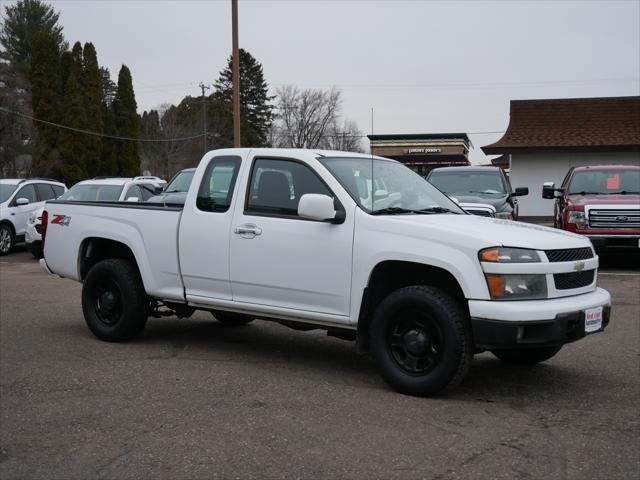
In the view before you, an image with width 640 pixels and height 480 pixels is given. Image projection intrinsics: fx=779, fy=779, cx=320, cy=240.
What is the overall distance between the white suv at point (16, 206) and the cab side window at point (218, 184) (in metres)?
13.0

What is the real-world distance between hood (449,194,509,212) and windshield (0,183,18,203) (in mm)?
11506

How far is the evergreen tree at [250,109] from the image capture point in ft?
250

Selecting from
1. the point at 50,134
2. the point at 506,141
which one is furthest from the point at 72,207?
the point at 50,134

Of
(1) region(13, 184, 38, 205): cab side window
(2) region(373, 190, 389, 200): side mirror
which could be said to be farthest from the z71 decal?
(1) region(13, 184, 38, 205): cab side window

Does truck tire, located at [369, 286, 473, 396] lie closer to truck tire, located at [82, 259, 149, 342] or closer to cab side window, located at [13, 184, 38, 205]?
truck tire, located at [82, 259, 149, 342]

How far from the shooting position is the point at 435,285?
242 inches

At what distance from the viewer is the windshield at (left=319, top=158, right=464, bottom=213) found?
252 inches

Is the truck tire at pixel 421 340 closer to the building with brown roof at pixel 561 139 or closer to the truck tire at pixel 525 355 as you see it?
the truck tire at pixel 525 355

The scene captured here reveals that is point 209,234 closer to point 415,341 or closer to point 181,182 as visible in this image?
point 415,341

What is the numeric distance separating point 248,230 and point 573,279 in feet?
8.81

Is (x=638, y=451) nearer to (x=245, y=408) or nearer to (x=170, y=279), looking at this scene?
(x=245, y=408)

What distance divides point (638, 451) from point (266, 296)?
10.5 feet

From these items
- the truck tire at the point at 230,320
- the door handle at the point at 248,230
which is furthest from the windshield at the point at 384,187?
the truck tire at the point at 230,320

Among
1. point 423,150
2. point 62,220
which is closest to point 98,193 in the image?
point 62,220
